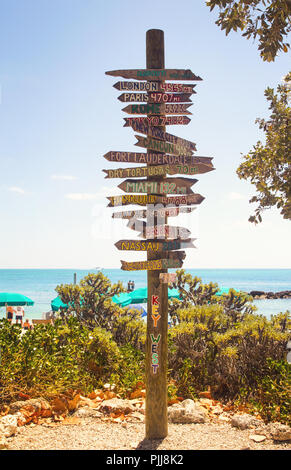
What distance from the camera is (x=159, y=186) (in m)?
5.07

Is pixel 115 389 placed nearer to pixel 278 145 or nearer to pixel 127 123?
pixel 127 123

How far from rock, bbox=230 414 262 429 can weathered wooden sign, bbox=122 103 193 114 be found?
3729 millimetres

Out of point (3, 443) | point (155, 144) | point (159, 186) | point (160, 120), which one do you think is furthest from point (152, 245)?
point (3, 443)

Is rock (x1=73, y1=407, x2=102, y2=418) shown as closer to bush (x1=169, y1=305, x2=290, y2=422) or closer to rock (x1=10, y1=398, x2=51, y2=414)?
rock (x1=10, y1=398, x2=51, y2=414)

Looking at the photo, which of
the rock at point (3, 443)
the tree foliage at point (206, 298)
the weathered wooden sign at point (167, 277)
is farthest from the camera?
the tree foliage at point (206, 298)

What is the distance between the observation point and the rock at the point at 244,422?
5.11 metres

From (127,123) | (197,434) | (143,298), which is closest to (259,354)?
(197,434)

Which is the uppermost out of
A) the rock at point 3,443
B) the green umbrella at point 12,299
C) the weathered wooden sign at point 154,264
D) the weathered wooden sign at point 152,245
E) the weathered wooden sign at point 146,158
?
the weathered wooden sign at point 146,158

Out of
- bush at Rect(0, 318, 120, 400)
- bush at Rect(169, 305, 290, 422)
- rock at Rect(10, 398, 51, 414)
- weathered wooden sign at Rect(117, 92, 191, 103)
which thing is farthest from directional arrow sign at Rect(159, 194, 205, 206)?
rock at Rect(10, 398, 51, 414)

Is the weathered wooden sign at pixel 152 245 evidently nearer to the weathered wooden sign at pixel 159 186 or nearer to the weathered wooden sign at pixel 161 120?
the weathered wooden sign at pixel 159 186

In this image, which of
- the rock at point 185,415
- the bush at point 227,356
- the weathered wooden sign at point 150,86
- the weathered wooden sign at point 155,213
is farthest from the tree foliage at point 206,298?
the weathered wooden sign at point 150,86

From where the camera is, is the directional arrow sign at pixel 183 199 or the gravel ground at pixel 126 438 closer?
the gravel ground at pixel 126 438

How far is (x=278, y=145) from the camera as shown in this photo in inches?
322

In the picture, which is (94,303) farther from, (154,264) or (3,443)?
(3,443)
